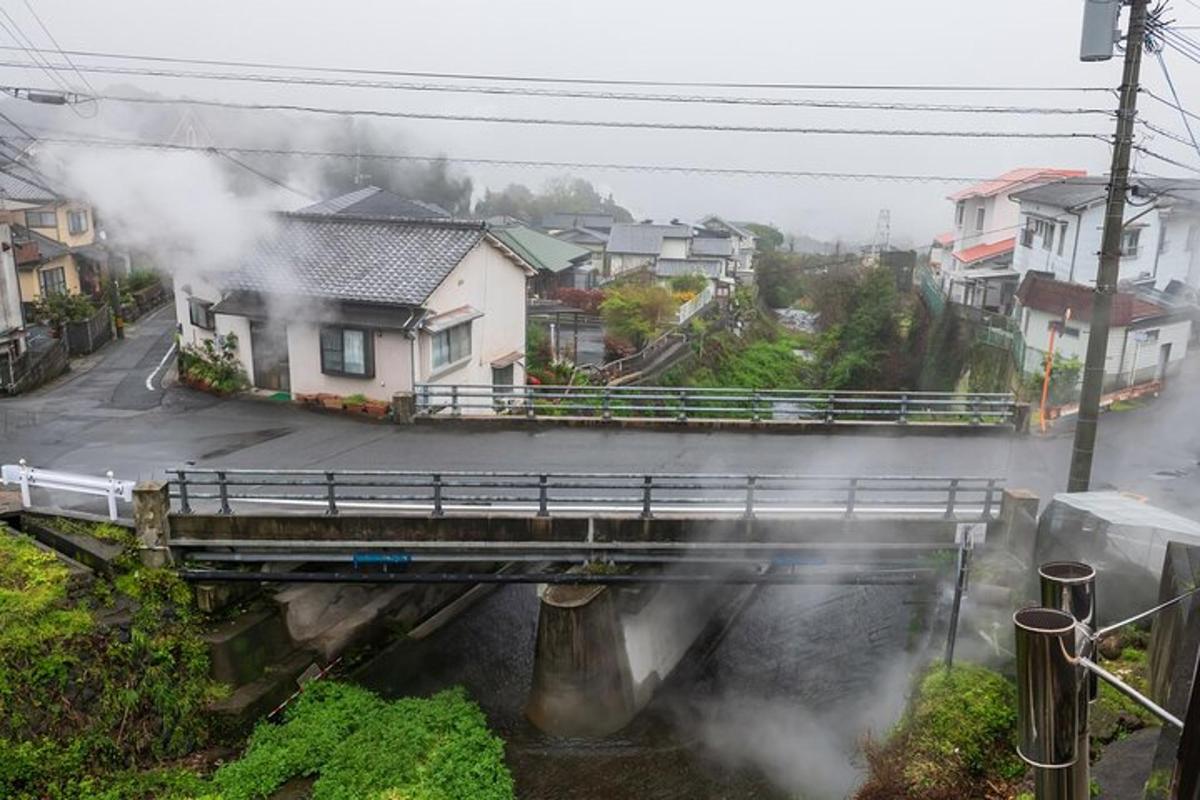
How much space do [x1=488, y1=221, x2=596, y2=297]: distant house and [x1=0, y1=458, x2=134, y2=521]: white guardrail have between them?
28722 mm

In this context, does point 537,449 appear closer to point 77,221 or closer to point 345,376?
point 345,376

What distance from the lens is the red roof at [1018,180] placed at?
146 feet

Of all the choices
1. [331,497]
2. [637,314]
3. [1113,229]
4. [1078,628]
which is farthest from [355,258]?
[1078,628]

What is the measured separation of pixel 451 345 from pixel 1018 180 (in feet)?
116

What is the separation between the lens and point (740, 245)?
78.3 metres

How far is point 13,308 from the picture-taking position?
93.2 feet

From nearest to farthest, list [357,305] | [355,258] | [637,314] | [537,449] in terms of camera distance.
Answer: [537,449]
[357,305]
[355,258]
[637,314]

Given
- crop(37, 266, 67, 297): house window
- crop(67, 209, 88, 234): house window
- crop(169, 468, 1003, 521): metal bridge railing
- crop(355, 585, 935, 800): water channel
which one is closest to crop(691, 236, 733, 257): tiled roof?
crop(67, 209, 88, 234): house window

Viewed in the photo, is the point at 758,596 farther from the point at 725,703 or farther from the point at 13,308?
the point at 13,308

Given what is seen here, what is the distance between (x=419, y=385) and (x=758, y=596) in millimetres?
9255

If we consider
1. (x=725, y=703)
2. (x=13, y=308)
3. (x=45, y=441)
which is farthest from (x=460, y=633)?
(x=13, y=308)

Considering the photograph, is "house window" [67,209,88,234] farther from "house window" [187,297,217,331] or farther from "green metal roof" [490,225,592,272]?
"house window" [187,297,217,331]

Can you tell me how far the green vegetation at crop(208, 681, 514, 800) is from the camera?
1301cm

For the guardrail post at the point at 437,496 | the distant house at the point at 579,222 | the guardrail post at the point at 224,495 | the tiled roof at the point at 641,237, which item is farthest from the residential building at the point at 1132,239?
the distant house at the point at 579,222
